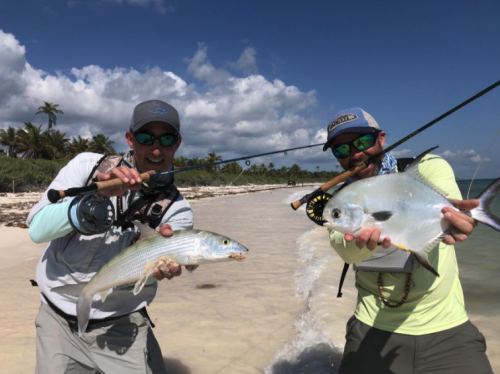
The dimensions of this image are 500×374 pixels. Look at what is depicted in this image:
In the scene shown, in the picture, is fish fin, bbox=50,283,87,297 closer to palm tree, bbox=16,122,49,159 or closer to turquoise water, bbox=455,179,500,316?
turquoise water, bbox=455,179,500,316

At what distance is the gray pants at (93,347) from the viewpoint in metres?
2.67

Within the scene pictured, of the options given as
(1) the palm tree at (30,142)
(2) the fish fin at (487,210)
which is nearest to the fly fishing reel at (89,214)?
(2) the fish fin at (487,210)

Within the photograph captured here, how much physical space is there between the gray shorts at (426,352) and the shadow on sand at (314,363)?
1.38 m

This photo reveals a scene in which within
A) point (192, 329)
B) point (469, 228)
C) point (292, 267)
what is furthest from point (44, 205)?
point (292, 267)

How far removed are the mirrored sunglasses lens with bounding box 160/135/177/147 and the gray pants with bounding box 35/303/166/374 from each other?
150cm

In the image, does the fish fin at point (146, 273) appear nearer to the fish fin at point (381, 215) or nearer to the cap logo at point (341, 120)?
the fish fin at point (381, 215)

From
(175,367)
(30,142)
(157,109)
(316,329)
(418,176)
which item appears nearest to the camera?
(418,176)

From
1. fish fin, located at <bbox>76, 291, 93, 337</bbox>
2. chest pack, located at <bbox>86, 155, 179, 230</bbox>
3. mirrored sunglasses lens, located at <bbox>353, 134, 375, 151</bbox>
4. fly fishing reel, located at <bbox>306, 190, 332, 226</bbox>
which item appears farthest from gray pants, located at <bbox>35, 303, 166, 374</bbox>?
mirrored sunglasses lens, located at <bbox>353, 134, 375, 151</bbox>

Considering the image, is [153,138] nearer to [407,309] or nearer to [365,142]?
[365,142]

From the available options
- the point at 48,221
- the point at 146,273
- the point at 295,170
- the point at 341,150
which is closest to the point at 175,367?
the point at 146,273

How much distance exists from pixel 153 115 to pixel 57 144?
61.8 metres

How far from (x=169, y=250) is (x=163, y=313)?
3.99m

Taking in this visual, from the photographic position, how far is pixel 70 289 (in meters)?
2.54

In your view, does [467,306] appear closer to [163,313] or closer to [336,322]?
[336,322]
